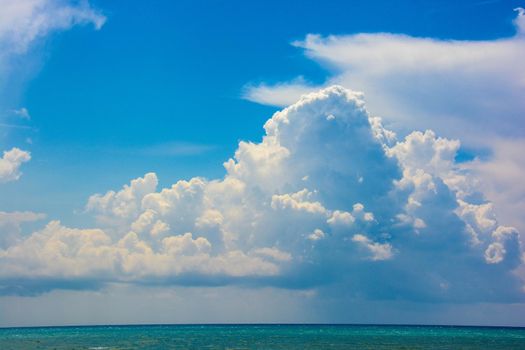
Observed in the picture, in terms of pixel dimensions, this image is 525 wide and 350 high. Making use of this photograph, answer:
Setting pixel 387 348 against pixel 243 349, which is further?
pixel 387 348

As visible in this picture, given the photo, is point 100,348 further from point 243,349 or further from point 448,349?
point 448,349

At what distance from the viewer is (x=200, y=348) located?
12175 centimetres

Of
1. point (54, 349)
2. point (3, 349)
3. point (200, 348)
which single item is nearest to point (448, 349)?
point (200, 348)

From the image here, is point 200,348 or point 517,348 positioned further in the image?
point 517,348

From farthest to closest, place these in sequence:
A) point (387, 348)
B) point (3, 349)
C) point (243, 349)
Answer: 1. point (3, 349)
2. point (387, 348)
3. point (243, 349)

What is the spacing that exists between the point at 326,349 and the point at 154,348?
→ 124 feet

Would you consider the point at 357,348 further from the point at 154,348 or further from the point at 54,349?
the point at 54,349

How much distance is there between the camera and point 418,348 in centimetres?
12175

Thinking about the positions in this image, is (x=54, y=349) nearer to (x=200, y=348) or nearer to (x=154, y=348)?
(x=154, y=348)

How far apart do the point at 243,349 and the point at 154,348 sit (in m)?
22.1

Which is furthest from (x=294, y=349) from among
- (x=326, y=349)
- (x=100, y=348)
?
(x=100, y=348)

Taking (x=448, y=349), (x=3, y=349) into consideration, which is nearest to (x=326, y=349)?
(x=448, y=349)

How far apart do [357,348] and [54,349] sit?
66646 mm

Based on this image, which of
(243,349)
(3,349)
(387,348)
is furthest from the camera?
(3,349)
